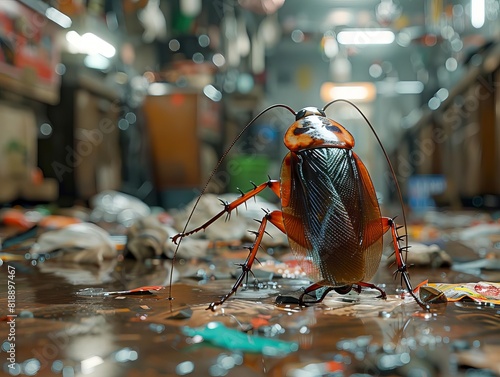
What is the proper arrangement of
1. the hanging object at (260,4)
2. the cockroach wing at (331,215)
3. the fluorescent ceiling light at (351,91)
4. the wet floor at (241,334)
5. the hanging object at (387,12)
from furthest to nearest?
the fluorescent ceiling light at (351,91) → the hanging object at (387,12) → the hanging object at (260,4) → the cockroach wing at (331,215) → the wet floor at (241,334)

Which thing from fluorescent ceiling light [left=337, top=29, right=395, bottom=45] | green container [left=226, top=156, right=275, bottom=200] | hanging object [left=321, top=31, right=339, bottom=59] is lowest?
green container [left=226, top=156, right=275, bottom=200]

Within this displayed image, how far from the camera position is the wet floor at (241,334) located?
89cm

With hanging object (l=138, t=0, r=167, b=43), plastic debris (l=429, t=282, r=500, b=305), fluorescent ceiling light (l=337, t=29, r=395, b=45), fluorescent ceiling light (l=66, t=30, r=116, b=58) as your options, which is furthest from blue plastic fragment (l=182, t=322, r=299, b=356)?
fluorescent ceiling light (l=337, t=29, r=395, b=45)

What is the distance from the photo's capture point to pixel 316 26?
15.1 m

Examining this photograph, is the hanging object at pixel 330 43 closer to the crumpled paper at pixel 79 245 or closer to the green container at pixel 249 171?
the green container at pixel 249 171

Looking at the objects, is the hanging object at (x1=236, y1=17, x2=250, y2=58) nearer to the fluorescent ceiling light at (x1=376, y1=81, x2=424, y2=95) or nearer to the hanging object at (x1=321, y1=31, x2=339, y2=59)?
the hanging object at (x1=321, y1=31, x2=339, y2=59)

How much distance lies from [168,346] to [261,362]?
19cm

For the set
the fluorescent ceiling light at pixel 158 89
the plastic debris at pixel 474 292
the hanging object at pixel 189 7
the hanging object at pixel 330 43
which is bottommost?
the plastic debris at pixel 474 292

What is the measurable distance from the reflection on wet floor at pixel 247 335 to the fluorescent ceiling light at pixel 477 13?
8868 mm

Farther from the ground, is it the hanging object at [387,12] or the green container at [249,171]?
the hanging object at [387,12]

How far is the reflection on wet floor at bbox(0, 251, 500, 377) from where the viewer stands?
89 centimetres

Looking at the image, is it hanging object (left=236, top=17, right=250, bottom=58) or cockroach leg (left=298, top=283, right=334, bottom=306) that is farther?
hanging object (left=236, top=17, right=250, bottom=58)

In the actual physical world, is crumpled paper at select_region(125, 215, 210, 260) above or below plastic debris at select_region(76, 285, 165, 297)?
above

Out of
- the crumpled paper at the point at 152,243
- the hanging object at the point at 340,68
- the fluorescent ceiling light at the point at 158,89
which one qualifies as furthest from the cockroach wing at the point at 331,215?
the hanging object at the point at 340,68
